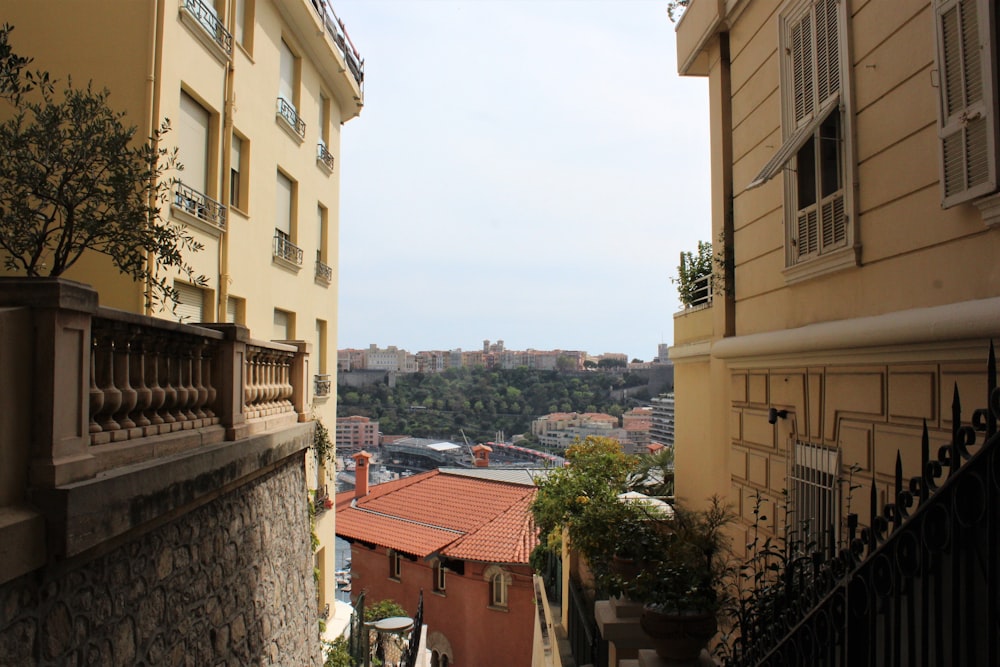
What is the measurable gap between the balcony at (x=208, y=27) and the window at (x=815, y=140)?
7422mm

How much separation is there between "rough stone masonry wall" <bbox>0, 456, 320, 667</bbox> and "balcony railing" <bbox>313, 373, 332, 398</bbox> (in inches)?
280

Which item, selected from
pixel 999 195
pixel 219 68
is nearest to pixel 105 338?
pixel 999 195

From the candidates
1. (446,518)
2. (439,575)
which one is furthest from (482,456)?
(439,575)

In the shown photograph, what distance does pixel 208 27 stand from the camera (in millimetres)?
10227

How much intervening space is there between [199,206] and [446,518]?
1842 centimetres

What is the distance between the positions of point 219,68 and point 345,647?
10289mm

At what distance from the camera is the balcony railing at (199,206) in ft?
→ 31.7

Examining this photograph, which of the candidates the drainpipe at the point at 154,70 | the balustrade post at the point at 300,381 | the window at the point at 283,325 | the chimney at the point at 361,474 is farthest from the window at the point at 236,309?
the chimney at the point at 361,474

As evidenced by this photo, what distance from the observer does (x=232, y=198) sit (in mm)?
11633

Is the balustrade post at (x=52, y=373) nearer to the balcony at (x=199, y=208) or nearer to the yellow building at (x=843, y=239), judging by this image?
the yellow building at (x=843, y=239)

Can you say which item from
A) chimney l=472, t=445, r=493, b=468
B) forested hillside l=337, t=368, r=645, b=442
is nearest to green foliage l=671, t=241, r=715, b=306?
chimney l=472, t=445, r=493, b=468

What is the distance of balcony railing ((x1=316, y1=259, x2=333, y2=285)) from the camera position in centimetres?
1622

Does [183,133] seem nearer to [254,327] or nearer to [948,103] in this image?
[254,327]

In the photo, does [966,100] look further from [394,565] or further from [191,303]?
[394,565]
